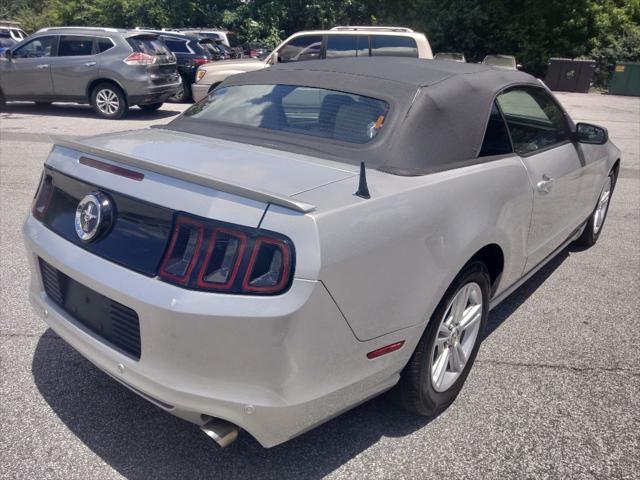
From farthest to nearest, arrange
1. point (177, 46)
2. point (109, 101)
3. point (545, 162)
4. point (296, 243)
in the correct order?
point (177, 46), point (109, 101), point (545, 162), point (296, 243)

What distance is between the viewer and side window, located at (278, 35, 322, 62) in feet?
40.5

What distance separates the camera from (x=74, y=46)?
478 inches

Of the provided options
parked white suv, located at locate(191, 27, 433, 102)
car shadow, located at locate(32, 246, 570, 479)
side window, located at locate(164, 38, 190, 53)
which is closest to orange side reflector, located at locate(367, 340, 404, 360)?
car shadow, located at locate(32, 246, 570, 479)

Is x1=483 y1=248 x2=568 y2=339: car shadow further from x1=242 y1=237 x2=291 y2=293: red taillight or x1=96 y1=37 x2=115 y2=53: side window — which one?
x1=96 y1=37 x2=115 y2=53: side window

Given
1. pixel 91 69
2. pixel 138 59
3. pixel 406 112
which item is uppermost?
pixel 406 112

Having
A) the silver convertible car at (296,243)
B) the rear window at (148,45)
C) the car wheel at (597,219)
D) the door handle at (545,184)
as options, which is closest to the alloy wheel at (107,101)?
the rear window at (148,45)

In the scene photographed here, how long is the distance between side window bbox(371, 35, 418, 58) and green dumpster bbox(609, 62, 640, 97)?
15798mm

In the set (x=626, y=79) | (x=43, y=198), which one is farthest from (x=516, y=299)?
(x=626, y=79)

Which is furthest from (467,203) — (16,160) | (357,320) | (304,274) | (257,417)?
(16,160)

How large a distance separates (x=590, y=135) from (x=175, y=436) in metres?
3.46

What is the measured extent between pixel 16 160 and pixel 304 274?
7.51 meters

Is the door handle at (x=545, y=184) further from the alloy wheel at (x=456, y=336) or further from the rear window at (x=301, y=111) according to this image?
the rear window at (x=301, y=111)

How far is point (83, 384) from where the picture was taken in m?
2.97

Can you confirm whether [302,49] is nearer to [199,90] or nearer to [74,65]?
[199,90]
